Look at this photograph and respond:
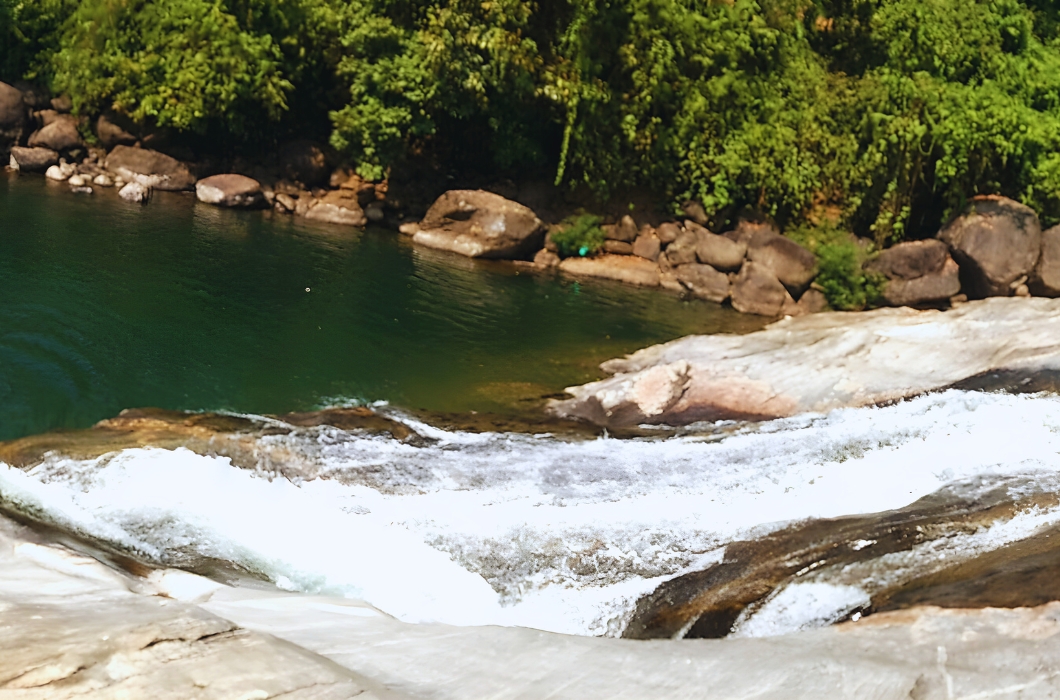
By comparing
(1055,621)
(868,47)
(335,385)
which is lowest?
(335,385)

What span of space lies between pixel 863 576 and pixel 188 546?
484cm

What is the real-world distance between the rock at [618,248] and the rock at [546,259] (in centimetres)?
128

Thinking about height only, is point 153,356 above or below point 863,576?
below

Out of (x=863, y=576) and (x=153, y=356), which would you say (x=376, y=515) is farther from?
(x=153, y=356)

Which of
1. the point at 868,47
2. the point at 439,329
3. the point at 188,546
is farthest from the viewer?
the point at 868,47

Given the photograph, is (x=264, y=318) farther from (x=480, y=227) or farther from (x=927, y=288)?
(x=927, y=288)

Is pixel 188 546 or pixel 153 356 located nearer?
pixel 188 546

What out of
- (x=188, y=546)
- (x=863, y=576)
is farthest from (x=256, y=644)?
(x=863, y=576)

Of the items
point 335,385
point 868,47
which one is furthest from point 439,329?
point 868,47

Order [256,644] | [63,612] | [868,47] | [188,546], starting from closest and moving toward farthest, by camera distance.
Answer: [256,644] < [63,612] < [188,546] < [868,47]

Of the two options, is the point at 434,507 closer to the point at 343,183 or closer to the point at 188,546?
the point at 188,546

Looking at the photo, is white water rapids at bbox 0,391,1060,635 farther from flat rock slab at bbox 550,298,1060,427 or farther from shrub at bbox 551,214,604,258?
shrub at bbox 551,214,604,258

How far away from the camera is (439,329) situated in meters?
16.8

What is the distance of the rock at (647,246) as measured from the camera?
23.7 metres
